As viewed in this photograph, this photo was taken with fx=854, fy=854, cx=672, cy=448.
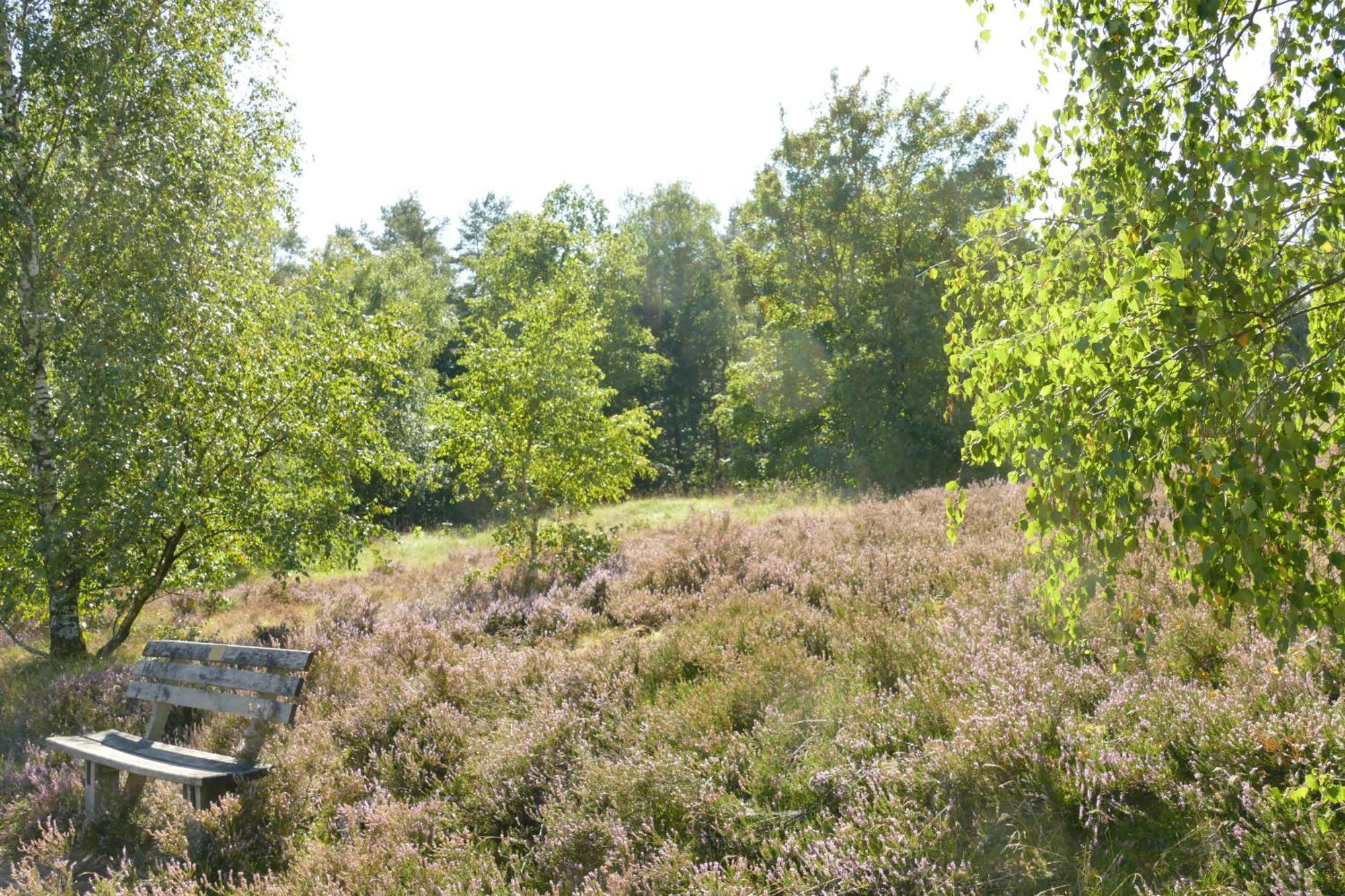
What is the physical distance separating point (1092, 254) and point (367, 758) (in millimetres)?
5559

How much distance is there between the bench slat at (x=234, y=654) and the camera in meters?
5.98

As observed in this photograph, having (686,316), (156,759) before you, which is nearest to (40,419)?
(156,759)

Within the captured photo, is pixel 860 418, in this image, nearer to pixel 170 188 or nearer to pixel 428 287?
pixel 170 188

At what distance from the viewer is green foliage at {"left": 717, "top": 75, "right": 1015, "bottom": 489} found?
2492 cm

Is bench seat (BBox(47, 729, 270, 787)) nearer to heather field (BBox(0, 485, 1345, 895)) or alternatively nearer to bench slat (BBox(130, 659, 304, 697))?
heather field (BBox(0, 485, 1345, 895))

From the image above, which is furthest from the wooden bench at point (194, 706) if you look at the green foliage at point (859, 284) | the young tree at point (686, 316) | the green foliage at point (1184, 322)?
the young tree at point (686, 316)

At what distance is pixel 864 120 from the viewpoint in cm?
2705

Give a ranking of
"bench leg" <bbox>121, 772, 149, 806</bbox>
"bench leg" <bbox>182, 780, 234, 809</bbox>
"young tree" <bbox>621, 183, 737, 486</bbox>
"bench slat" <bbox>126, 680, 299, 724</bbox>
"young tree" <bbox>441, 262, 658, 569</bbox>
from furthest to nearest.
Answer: "young tree" <bbox>621, 183, 737, 486</bbox> < "young tree" <bbox>441, 262, 658, 569</bbox> < "bench leg" <bbox>121, 772, 149, 806</bbox> < "bench slat" <bbox>126, 680, 299, 724</bbox> < "bench leg" <bbox>182, 780, 234, 809</bbox>

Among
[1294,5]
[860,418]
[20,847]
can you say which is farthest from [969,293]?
[860,418]

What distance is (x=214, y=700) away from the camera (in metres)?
6.26

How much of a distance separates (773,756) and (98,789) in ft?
16.1

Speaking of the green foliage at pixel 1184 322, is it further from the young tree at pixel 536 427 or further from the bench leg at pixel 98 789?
the young tree at pixel 536 427

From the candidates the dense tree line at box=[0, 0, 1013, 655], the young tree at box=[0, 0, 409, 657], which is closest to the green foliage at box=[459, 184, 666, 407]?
the dense tree line at box=[0, 0, 1013, 655]

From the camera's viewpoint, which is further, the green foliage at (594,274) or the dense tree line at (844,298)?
the green foliage at (594,274)
